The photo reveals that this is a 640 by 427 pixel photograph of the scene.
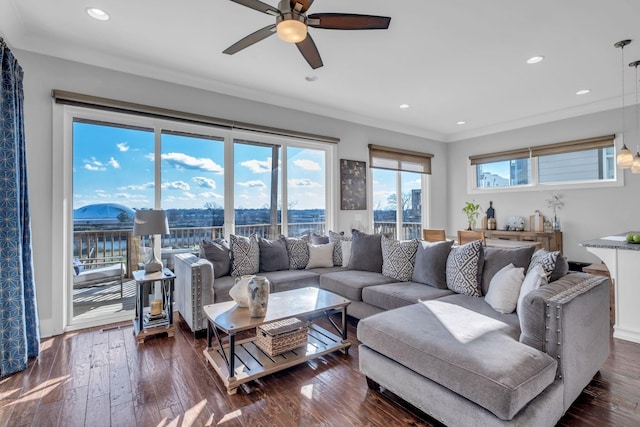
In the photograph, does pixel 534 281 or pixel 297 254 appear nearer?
pixel 534 281

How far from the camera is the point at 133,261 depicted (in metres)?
3.62

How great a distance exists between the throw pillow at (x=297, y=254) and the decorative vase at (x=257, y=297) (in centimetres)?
165

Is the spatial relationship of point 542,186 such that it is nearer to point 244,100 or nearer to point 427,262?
point 427,262

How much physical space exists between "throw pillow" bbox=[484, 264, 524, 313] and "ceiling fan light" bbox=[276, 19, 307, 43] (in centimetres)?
223

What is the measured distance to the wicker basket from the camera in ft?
7.94

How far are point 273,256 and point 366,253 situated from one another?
1123mm

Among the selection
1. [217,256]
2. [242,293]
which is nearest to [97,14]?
[217,256]

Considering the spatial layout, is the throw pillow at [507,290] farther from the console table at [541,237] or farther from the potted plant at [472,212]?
the potted plant at [472,212]

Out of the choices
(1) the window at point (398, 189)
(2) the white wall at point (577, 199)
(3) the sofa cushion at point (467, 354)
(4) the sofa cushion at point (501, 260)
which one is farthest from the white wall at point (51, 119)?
(2) the white wall at point (577, 199)

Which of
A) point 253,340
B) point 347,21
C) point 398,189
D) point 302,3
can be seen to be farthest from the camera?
point 398,189

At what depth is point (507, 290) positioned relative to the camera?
232 centimetres

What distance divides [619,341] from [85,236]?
5287 millimetres

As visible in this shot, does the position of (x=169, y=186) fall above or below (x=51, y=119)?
below

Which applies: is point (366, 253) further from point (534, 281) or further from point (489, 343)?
point (489, 343)
